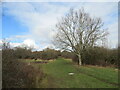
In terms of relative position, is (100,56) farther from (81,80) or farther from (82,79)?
(81,80)

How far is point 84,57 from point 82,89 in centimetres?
1392

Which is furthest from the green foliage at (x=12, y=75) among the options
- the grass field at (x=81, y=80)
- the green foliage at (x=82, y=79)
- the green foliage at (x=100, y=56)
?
the green foliage at (x=100, y=56)

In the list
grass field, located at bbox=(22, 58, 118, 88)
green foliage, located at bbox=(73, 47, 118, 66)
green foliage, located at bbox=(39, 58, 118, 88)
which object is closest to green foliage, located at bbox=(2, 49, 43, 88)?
grass field, located at bbox=(22, 58, 118, 88)

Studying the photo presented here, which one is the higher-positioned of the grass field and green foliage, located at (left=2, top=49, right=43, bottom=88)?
green foliage, located at (left=2, top=49, right=43, bottom=88)

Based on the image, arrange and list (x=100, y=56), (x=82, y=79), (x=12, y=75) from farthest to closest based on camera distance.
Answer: (x=100, y=56) < (x=82, y=79) < (x=12, y=75)

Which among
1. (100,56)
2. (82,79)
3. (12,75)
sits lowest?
(82,79)

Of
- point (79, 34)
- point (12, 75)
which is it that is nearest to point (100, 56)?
point (79, 34)

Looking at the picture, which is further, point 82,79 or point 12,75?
point 82,79

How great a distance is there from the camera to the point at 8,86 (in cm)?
448

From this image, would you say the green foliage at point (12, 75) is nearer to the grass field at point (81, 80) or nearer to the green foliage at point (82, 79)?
the grass field at point (81, 80)

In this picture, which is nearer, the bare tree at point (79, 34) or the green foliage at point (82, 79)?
the green foliage at point (82, 79)

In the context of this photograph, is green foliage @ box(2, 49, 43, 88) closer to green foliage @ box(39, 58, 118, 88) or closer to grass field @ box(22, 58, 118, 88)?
grass field @ box(22, 58, 118, 88)

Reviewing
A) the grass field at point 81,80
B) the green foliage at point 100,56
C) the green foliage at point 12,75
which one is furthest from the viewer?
the green foliage at point 100,56

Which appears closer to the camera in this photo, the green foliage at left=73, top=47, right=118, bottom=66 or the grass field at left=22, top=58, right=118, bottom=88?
the grass field at left=22, top=58, right=118, bottom=88
